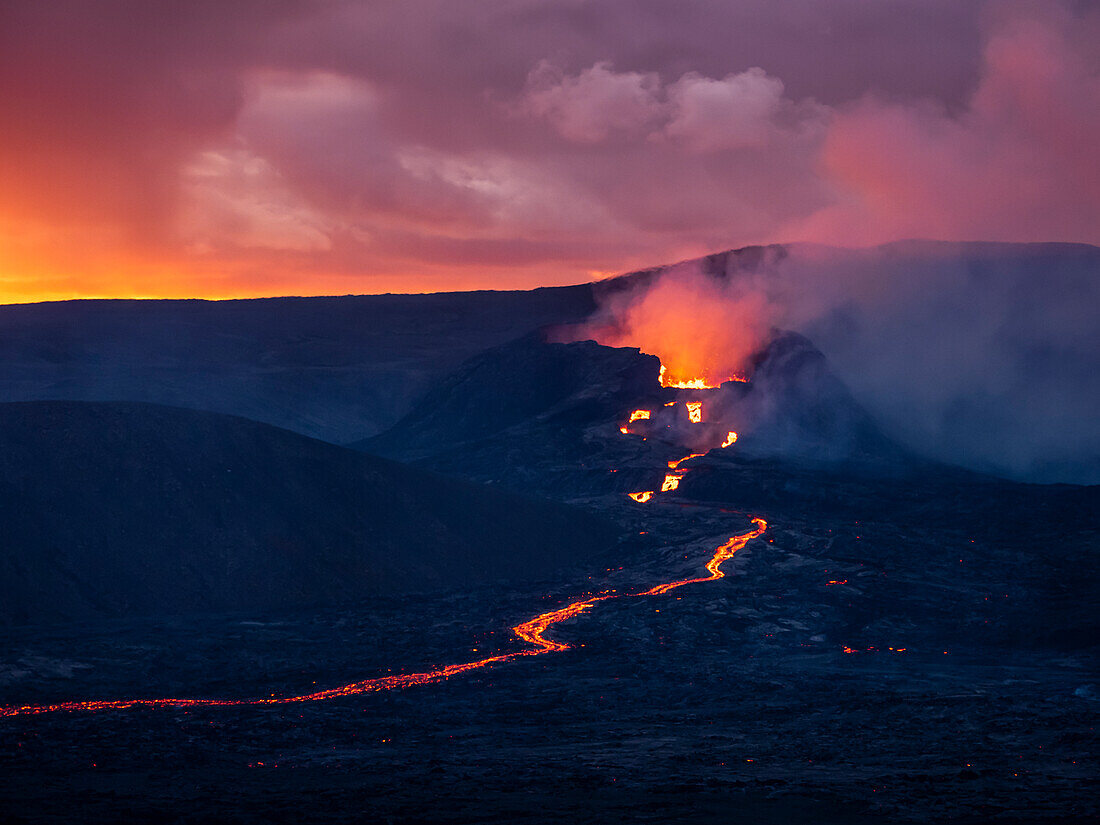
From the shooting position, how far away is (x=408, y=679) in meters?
27.2

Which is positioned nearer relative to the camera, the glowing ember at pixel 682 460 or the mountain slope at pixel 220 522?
the mountain slope at pixel 220 522

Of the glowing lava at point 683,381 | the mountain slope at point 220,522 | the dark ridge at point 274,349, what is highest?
the dark ridge at point 274,349

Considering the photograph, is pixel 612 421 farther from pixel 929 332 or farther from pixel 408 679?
pixel 929 332

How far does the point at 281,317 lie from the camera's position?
14850 centimetres

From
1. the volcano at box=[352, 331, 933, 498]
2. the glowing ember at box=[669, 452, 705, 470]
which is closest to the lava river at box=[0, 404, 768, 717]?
the glowing ember at box=[669, 452, 705, 470]

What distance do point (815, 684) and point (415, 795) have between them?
11.6 metres

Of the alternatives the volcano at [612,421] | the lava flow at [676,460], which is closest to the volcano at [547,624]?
the lava flow at [676,460]

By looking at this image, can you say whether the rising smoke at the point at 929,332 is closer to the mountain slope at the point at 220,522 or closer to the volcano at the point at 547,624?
the volcano at the point at 547,624

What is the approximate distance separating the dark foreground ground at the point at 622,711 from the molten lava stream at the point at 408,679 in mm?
563

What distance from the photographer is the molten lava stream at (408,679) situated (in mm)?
23981

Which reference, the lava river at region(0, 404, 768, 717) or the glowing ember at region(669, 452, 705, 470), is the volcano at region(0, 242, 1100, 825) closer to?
the lava river at region(0, 404, 768, 717)

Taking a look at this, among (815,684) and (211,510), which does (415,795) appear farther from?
(211,510)

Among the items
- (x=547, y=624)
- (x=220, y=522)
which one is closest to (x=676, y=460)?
(x=220, y=522)

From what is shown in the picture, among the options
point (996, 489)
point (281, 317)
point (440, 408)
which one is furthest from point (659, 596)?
point (281, 317)
